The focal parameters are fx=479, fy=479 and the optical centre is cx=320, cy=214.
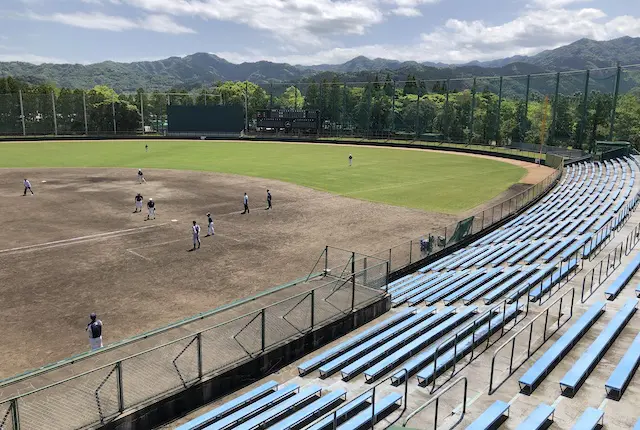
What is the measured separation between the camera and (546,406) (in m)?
9.08

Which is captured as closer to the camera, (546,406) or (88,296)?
(546,406)

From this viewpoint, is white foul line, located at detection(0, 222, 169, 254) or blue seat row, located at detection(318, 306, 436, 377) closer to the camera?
blue seat row, located at detection(318, 306, 436, 377)

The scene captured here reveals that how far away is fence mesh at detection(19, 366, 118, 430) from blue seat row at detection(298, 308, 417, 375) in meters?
4.49

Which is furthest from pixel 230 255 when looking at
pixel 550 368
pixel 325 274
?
pixel 550 368

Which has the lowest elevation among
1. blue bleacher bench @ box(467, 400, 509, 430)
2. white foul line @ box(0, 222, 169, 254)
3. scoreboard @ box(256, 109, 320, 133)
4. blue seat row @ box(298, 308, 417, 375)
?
white foul line @ box(0, 222, 169, 254)

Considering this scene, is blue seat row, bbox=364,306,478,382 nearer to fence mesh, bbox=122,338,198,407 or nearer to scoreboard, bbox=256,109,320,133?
fence mesh, bbox=122,338,198,407

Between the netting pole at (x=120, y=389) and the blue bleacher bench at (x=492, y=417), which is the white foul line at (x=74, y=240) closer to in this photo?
the netting pole at (x=120, y=389)

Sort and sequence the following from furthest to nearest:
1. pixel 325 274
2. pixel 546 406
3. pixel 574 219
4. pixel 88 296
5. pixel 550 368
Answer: pixel 574 219 < pixel 88 296 < pixel 325 274 < pixel 550 368 < pixel 546 406

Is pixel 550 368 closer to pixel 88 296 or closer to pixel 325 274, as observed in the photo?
pixel 325 274

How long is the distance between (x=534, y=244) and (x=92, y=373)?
20249 millimetres

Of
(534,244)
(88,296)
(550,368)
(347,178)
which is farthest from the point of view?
(347,178)

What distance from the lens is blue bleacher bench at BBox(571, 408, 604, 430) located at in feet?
27.1

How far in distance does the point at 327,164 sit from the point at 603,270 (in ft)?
157

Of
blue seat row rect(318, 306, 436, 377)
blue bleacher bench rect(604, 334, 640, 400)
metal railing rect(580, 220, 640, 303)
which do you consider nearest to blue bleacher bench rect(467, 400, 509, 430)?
blue bleacher bench rect(604, 334, 640, 400)
